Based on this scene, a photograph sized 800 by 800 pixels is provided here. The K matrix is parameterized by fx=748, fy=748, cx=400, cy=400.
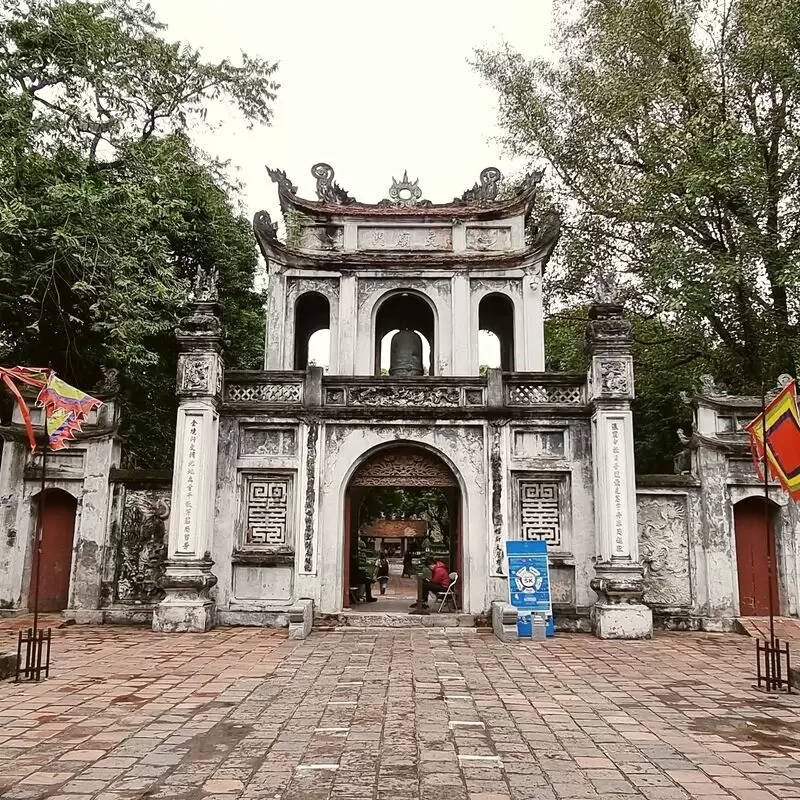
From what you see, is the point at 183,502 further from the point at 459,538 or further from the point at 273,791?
the point at 273,791

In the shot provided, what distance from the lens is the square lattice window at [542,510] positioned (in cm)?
1268

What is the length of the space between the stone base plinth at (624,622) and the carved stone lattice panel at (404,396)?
166 inches

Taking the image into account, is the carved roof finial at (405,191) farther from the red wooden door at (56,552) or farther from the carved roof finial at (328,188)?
the red wooden door at (56,552)

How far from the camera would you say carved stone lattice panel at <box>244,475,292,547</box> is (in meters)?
12.8

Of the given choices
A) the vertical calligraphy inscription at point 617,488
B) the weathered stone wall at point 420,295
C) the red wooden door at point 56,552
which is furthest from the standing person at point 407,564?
the vertical calligraphy inscription at point 617,488

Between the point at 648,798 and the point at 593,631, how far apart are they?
7.81 meters

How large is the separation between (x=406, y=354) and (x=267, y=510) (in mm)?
4278

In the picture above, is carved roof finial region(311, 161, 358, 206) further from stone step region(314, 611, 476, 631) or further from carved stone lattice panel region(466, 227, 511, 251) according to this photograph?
stone step region(314, 611, 476, 631)

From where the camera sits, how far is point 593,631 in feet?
39.5

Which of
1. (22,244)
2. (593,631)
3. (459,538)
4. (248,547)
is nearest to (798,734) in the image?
(593,631)

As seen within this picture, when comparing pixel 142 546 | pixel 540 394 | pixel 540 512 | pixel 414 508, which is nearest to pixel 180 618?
pixel 142 546

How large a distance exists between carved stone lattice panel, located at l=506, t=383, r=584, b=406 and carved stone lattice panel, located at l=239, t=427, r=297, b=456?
12.7 ft

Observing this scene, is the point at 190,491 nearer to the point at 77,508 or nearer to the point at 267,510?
the point at 267,510

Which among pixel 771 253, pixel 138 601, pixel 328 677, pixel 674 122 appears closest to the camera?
pixel 328 677
